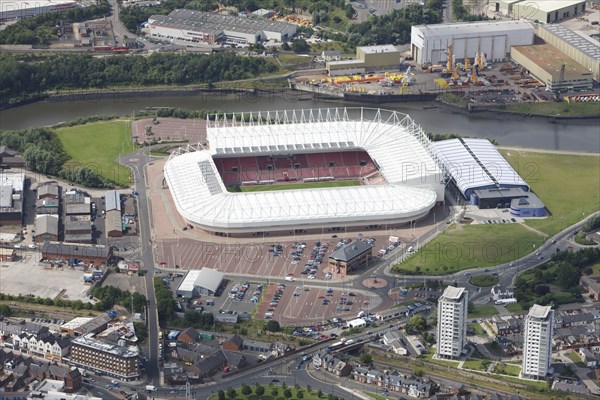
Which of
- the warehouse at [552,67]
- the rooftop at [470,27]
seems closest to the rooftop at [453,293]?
the warehouse at [552,67]

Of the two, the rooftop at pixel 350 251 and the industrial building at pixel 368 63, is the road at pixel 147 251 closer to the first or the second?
the rooftop at pixel 350 251

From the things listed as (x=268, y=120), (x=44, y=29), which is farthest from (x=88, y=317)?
(x=44, y=29)

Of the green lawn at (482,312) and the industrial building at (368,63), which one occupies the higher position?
the industrial building at (368,63)

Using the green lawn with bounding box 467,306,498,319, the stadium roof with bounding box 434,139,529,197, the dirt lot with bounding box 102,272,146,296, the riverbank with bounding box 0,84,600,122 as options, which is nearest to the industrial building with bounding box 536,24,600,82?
the riverbank with bounding box 0,84,600,122

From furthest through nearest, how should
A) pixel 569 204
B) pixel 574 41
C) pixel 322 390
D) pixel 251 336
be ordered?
pixel 574 41, pixel 569 204, pixel 251 336, pixel 322 390

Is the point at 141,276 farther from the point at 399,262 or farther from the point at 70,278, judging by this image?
the point at 399,262

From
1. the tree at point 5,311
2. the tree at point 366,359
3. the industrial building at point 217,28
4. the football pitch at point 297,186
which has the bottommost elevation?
the tree at point 366,359
